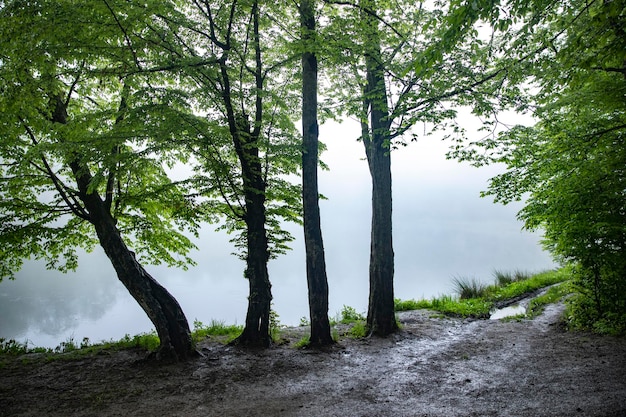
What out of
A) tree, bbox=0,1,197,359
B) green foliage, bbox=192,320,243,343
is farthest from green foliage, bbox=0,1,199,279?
green foliage, bbox=192,320,243,343

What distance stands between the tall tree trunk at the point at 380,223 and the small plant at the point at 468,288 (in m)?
5.30

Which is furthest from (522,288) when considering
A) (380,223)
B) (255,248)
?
(255,248)

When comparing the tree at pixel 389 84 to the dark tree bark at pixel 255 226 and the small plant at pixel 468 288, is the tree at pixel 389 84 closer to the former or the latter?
the dark tree bark at pixel 255 226

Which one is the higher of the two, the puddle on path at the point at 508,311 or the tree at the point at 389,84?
the tree at the point at 389,84

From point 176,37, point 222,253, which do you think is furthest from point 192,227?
point 222,253

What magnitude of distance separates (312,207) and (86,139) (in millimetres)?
4034

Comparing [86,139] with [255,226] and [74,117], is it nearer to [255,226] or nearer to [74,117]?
[74,117]

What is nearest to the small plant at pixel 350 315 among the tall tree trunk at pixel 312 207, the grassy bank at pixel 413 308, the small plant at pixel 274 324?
the grassy bank at pixel 413 308

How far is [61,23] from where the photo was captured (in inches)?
211

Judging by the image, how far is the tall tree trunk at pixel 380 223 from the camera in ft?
24.4

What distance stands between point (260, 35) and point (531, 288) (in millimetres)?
10996

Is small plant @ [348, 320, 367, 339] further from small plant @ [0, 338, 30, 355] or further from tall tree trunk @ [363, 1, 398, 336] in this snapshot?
small plant @ [0, 338, 30, 355]

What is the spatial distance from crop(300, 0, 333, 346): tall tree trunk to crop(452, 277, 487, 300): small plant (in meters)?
6.81

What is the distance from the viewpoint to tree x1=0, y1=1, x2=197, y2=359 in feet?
17.9
